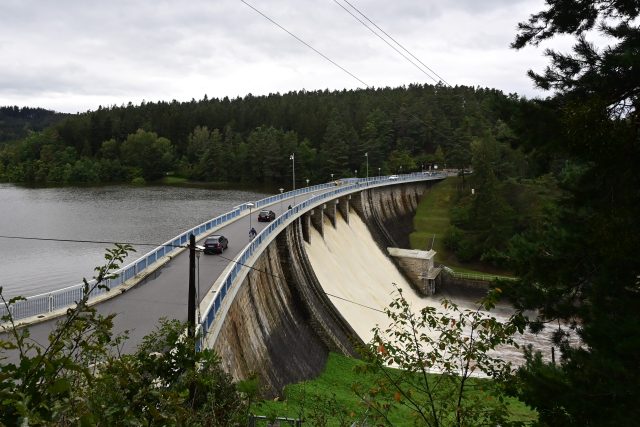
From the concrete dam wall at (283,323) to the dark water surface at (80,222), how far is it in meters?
12.0

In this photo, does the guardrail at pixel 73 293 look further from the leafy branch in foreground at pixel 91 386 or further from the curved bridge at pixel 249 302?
the leafy branch in foreground at pixel 91 386

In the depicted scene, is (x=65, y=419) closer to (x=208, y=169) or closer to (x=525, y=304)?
(x=525, y=304)

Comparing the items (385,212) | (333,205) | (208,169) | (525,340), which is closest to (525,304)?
(525,340)

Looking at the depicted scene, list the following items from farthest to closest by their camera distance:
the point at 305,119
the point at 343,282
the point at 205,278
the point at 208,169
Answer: the point at 305,119 → the point at 208,169 → the point at 343,282 → the point at 205,278

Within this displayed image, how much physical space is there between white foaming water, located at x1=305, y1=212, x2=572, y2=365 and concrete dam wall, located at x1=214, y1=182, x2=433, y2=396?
825 mm

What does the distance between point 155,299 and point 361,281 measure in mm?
22556

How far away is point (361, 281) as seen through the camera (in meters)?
37.4

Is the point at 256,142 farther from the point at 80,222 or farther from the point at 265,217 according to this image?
the point at 265,217

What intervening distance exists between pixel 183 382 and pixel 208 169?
3431 inches

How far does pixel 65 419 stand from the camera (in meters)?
4.31

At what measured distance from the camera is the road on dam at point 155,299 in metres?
13.8

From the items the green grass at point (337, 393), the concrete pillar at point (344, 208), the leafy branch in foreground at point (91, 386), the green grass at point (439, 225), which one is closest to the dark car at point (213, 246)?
the green grass at point (337, 393)

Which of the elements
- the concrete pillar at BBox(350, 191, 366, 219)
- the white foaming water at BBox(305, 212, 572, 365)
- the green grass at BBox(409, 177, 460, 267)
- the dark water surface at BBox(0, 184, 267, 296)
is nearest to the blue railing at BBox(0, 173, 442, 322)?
the white foaming water at BBox(305, 212, 572, 365)

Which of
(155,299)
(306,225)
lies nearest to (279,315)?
(155,299)
